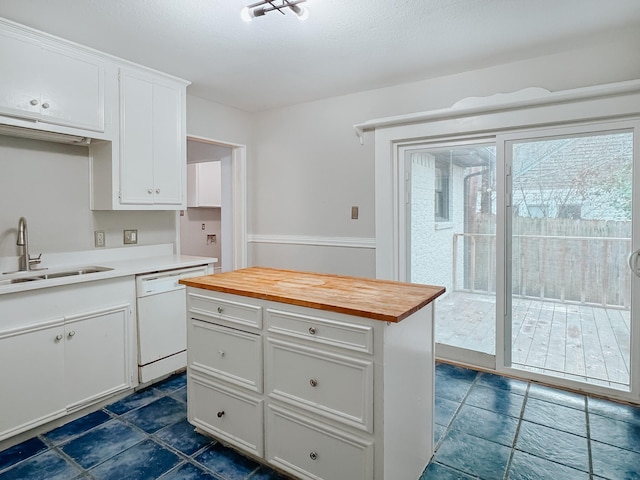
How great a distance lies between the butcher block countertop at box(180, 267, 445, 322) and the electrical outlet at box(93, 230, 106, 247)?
1.30m

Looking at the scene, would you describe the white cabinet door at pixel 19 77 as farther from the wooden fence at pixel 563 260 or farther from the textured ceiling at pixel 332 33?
the wooden fence at pixel 563 260

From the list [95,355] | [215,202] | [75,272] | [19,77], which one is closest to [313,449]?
[95,355]

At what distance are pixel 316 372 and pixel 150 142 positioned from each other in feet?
7.14

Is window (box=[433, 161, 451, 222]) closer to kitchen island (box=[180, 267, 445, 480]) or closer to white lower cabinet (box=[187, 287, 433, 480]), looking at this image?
kitchen island (box=[180, 267, 445, 480])

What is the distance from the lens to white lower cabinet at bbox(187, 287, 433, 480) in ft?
4.97

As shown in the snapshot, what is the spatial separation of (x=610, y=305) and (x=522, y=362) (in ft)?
2.33

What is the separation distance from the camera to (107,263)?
2918mm

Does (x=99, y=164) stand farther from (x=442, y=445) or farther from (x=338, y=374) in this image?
(x=442, y=445)

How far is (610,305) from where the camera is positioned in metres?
2.63

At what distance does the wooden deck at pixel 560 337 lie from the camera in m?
2.63

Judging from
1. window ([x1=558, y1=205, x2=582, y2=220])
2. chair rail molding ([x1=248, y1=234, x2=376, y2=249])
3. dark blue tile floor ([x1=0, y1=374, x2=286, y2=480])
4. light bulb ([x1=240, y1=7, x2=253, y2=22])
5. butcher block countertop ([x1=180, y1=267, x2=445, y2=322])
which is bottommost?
dark blue tile floor ([x1=0, y1=374, x2=286, y2=480])

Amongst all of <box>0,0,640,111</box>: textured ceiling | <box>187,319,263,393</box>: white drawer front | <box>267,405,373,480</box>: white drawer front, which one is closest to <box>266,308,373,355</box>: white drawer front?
<box>187,319,263,393</box>: white drawer front

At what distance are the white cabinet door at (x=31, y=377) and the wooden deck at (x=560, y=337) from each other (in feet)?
9.10

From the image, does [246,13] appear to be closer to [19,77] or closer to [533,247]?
[19,77]
